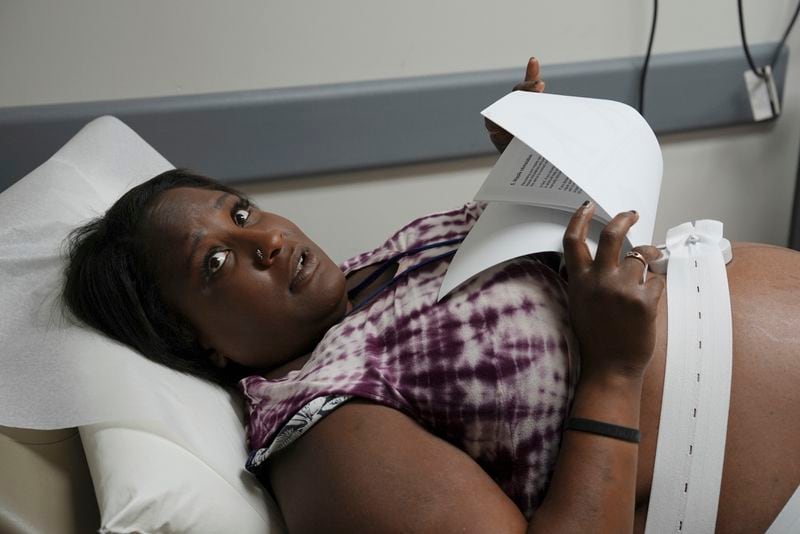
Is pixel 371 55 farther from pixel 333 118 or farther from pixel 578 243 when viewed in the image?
pixel 578 243

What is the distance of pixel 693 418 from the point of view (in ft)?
2.95

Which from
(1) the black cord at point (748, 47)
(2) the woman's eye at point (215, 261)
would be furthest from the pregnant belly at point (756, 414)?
(1) the black cord at point (748, 47)

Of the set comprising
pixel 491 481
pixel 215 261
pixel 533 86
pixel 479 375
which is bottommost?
pixel 491 481

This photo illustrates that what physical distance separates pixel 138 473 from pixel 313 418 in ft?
0.66

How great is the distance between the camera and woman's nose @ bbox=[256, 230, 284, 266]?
1.03 metres

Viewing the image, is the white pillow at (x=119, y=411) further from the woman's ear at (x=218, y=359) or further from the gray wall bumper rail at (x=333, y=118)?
the gray wall bumper rail at (x=333, y=118)

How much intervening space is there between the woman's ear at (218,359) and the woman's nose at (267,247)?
0.18 m

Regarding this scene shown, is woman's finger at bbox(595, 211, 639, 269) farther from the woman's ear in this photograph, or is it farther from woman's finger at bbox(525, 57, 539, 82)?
the woman's ear

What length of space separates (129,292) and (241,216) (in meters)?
0.19

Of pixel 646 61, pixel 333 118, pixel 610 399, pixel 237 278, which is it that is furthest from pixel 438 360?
pixel 646 61

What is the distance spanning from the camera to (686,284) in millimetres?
984

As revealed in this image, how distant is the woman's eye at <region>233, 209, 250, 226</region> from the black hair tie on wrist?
56 cm

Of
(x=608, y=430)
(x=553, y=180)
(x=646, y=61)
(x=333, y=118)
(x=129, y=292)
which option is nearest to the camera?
(x=608, y=430)

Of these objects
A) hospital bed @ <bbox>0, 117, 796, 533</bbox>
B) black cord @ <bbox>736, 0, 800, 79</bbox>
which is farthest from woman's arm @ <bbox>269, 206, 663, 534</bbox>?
black cord @ <bbox>736, 0, 800, 79</bbox>
